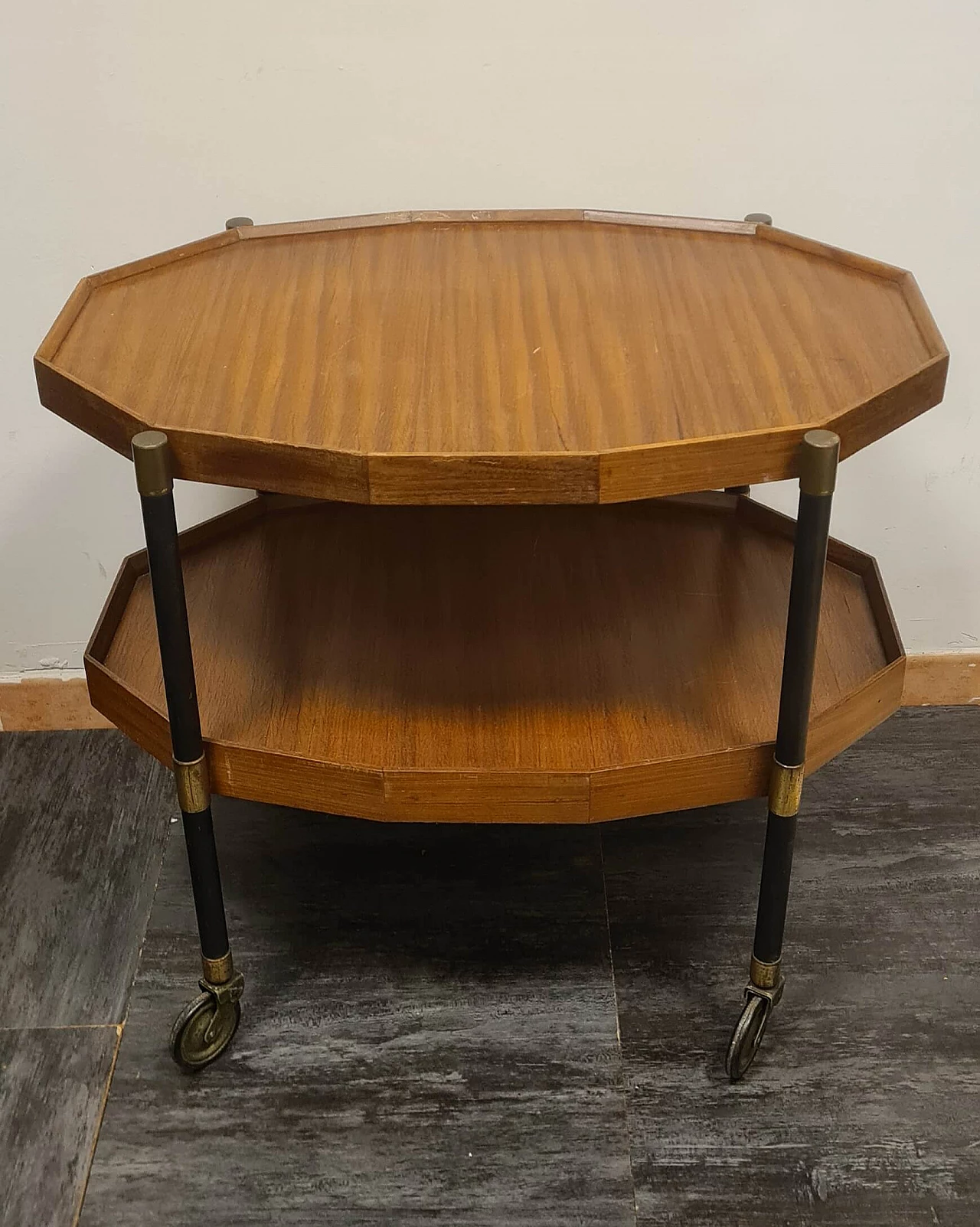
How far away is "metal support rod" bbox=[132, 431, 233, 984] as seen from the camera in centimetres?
99

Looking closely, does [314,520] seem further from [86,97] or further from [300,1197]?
[300,1197]

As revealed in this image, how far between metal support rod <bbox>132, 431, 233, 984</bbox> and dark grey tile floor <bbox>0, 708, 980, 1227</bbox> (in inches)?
5.8

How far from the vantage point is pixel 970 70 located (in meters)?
1.40

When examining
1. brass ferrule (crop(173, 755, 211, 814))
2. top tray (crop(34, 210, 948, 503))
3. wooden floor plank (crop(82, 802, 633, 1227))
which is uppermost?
top tray (crop(34, 210, 948, 503))

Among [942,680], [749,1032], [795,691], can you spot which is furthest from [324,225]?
[942,680]

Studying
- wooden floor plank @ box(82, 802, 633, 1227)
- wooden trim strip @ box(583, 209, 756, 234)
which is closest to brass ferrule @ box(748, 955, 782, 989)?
wooden floor plank @ box(82, 802, 633, 1227)

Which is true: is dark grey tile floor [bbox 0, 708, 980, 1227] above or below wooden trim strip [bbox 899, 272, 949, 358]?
below

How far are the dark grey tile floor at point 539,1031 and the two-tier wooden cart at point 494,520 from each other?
0.08 metres

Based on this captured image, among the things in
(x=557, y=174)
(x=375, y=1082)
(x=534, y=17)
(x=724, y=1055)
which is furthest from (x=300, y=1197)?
(x=534, y=17)

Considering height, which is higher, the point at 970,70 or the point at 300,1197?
the point at 970,70

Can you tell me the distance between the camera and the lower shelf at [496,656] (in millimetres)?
1146

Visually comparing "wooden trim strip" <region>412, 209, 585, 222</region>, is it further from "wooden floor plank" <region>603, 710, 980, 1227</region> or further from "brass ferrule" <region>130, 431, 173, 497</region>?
"wooden floor plank" <region>603, 710, 980, 1227</region>

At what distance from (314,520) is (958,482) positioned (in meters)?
0.84

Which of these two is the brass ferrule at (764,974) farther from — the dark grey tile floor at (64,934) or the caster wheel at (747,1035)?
the dark grey tile floor at (64,934)
